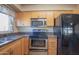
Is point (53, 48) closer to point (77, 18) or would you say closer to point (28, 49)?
point (28, 49)

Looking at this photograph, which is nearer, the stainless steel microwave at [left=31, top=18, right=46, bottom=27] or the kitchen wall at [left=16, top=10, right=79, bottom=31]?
the kitchen wall at [left=16, top=10, right=79, bottom=31]

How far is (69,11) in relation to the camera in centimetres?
339

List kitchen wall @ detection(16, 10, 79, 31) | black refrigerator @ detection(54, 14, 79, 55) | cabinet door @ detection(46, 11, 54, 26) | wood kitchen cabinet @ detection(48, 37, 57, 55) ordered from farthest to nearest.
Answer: cabinet door @ detection(46, 11, 54, 26) → kitchen wall @ detection(16, 10, 79, 31) → wood kitchen cabinet @ detection(48, 37, 57, 55) → black refrigerator @ detection(54, 14, 79, 55)

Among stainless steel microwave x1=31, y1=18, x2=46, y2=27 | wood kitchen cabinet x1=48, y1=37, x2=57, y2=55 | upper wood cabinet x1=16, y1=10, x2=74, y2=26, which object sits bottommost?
wood kitchen cabinet x1=48, y1=37, x2=57, y2=55

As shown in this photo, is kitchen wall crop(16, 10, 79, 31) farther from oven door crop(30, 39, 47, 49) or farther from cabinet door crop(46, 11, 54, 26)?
oven door crop(30, 39, 47, 49)

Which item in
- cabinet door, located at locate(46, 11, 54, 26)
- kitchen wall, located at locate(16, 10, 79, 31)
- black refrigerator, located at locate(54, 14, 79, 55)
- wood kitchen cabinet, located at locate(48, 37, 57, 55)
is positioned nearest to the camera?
black refrigerator, located at locate(54, 14, 79, 55)

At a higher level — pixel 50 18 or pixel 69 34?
pixel 50 18

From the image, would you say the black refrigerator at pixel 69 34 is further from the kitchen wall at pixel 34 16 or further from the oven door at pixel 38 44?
the oven door at pixel 38 44

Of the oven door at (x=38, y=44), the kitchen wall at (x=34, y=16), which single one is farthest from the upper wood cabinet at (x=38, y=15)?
the oven door at (x=38, y=44)

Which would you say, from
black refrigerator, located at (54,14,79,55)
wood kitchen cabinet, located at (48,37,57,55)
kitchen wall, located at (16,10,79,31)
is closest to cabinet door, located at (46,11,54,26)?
kitchen wall, located at (16,10,79,31)

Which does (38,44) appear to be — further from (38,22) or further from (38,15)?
(38,15)

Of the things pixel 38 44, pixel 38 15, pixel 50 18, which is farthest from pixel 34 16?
pixel 38 44

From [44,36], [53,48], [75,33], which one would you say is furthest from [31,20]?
[75,33]
